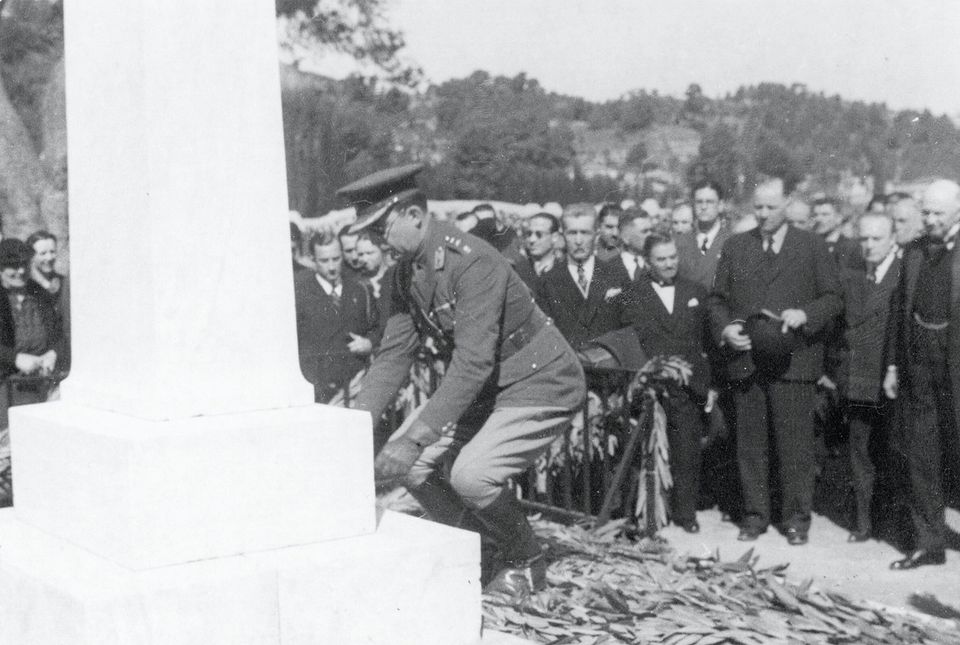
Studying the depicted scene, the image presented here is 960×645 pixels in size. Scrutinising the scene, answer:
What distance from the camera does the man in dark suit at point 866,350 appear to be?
593 cm

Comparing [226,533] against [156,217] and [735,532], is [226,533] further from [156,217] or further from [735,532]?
[735,532]

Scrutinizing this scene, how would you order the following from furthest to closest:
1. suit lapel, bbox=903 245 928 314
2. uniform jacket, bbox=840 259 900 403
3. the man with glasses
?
the man with glasses → uniform jacket, bbox=840 259 900 403 → suit lapel, bbox=903 245 928 314

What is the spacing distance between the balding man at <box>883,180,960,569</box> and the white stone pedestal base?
338 centimetres

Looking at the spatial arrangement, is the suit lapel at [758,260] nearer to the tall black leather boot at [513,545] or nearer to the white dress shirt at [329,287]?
the tall black leather boot at [513,545]

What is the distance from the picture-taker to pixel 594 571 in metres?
4.72

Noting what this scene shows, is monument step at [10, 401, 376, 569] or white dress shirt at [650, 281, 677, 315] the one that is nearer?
monument step at [10, 401, 376, 569]

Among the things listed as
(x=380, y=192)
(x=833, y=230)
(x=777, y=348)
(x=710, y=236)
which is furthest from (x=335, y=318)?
(x=833, y=230)

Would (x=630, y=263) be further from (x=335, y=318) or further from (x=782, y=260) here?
(x=335, y=318)

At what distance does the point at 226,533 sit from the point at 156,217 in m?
0.68

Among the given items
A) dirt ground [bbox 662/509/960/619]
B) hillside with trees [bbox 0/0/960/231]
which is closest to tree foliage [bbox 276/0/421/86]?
hillside with trees [bbox 0/0/960/231]

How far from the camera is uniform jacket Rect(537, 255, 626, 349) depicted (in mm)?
6301

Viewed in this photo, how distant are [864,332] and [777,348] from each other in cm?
47

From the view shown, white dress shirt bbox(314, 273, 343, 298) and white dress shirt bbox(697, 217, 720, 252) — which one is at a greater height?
white dress shirt bbox(697, 217, 720, 252)

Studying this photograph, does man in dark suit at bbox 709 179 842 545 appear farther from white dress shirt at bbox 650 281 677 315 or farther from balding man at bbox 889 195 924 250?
balding man at bbox 889 195 924 250
